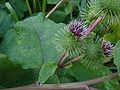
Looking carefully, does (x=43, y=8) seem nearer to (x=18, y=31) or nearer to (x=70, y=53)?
(x=18, y=31)

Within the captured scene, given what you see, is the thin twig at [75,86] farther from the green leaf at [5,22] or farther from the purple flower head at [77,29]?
the green leaf at [5,22]

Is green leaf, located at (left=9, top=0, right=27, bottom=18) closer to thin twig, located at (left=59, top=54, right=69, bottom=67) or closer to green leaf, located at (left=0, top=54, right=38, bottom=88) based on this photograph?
green leaf, located at (left=0, top=54, right=38, bottom=88)

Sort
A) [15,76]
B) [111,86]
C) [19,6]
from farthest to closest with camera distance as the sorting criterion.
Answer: [19,6]
[15,76]
[111,86]

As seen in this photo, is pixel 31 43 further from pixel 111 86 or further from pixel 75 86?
pixel 111 86

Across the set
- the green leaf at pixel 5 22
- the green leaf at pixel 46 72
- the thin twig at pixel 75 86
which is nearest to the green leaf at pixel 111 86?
the thin twig at pixel 75 86

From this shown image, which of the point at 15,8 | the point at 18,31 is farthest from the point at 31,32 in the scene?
the point at 15,8

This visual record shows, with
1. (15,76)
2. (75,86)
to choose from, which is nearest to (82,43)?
(75,86)
